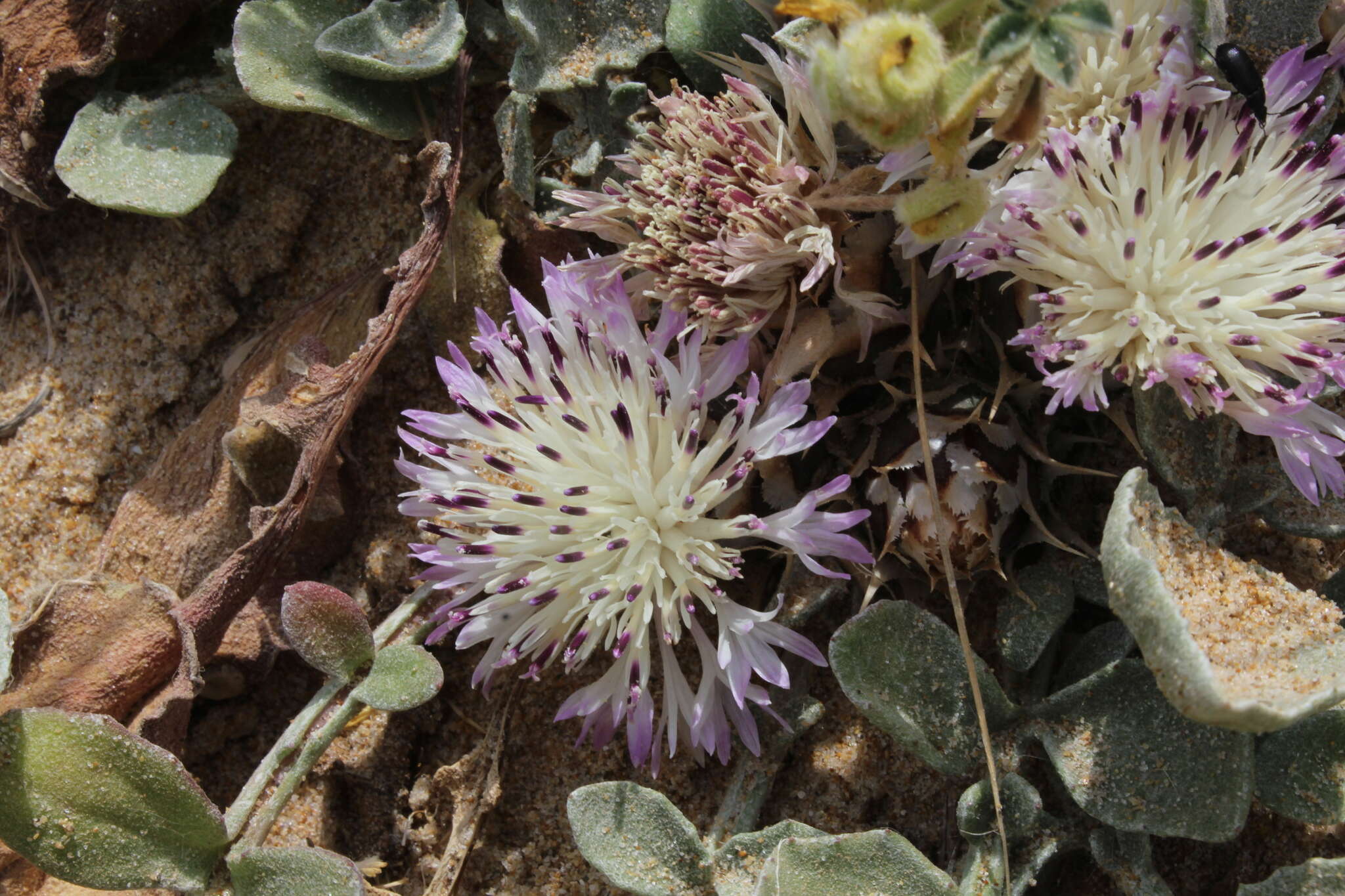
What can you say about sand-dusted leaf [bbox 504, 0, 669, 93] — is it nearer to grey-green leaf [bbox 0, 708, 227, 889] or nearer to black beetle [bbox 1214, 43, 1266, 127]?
black beetle [bbox 1214, 43, 1266, 127]

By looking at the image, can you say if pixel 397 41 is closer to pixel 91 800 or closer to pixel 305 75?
pixel 305 75

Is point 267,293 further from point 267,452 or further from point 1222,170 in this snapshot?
point 1222,170

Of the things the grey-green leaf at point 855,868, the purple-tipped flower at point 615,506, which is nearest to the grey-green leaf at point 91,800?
the purple-tipped flower at point 615,506

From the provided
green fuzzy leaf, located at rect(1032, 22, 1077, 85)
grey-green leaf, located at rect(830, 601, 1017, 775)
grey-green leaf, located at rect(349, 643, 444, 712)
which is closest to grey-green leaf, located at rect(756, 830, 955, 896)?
grey-green leaf, located at rect(830, 601, 1017, 775)

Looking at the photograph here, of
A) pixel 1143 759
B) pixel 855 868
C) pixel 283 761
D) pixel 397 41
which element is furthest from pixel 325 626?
pixel 1143 759

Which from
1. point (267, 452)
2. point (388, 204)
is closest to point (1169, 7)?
point (388, 204)
